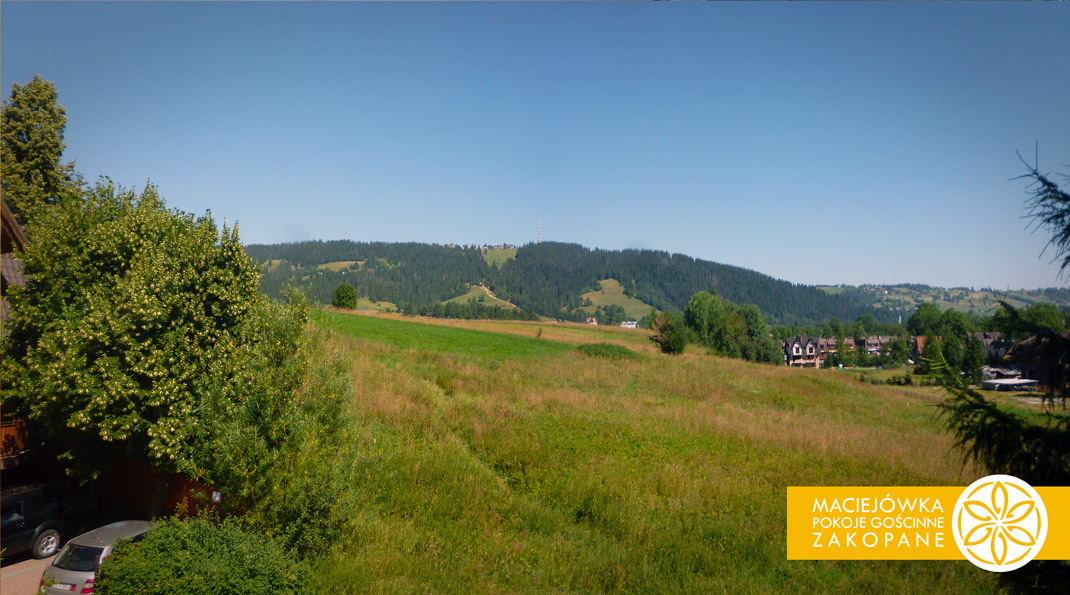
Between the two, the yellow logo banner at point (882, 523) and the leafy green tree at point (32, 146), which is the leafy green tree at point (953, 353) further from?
the leafy green tree at point (32, 146)

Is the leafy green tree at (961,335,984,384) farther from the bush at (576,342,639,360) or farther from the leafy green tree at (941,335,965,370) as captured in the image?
the bush at (576,342,639,360)

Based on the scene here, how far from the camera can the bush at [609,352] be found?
40.5 metres

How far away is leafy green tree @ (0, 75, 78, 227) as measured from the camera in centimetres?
2386

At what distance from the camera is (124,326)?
1203 centimetres

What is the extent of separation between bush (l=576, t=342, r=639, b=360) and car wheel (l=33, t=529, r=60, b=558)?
3163 centimetres

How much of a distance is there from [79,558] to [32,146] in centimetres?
2384

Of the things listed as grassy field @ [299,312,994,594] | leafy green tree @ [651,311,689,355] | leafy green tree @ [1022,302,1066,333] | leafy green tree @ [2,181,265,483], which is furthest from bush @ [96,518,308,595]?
leafy green tree @ [651,311,689,355]

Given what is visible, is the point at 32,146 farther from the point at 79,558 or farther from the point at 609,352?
the point at 609,352

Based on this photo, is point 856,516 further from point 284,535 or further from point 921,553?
point 284,535

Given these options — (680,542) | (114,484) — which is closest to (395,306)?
(114,484)

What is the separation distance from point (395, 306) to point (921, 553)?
16389 cm

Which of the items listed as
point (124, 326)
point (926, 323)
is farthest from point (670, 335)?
point (124, 326)

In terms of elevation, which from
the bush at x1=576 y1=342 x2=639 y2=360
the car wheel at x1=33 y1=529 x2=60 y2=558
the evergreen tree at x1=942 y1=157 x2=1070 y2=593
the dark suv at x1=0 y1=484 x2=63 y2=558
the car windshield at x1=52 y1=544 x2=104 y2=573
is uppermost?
the evergreen tree at x1=942 y1=157 x2=1070 y2=593

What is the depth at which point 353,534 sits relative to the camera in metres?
11.1
